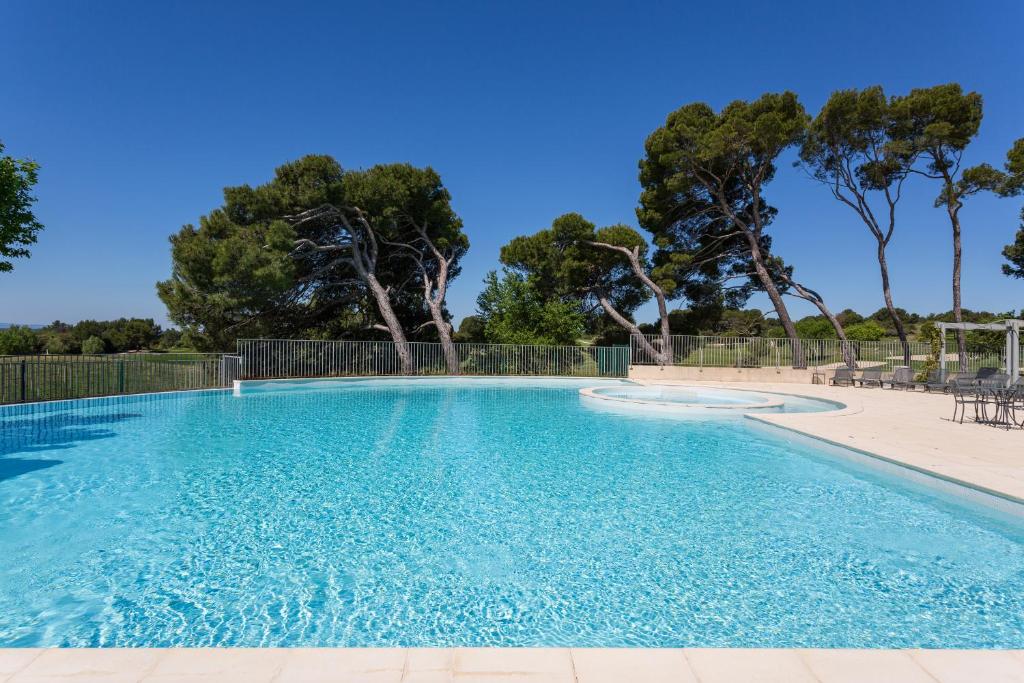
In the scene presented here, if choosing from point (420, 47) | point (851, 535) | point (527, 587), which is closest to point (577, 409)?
point (851, 535)

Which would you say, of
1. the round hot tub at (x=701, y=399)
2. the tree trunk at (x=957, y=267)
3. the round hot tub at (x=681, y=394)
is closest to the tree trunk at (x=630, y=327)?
the round hot tub at (x=701, y=399)

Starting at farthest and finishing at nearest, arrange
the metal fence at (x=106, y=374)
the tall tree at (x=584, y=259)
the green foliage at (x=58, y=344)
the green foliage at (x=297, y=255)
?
the green foliage at (x=58, y=344) < the tall tree at (x=584, y=259) < the green foliage at (x=297, y=255) < the metal fence at (x=106, y=374)

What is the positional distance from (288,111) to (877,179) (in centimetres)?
2331

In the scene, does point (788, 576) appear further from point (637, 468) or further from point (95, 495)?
point (95, 495)

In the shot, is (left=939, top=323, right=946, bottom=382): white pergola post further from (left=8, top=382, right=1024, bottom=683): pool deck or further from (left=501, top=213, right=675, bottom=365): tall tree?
(left=8, top=382, right=1024, bottom=683): pool deck
